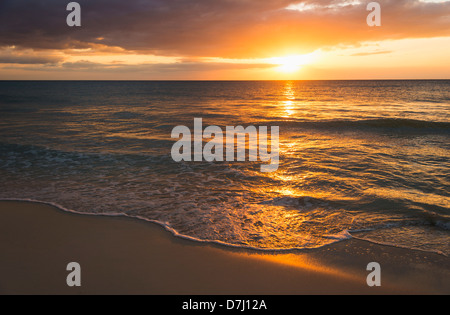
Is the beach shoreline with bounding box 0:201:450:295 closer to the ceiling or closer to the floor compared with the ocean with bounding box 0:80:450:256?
closer to the floor

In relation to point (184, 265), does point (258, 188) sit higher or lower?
higher

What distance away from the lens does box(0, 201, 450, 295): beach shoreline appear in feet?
13.8

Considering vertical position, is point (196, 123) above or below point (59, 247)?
above

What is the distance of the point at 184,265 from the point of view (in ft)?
15.6

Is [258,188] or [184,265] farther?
[258,188]

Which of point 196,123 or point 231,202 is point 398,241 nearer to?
point 231,202

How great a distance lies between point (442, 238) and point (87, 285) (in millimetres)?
6047

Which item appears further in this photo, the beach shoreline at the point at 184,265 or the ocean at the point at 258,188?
the ocean at the point at 258,188

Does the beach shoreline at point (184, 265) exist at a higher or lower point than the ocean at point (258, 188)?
lower

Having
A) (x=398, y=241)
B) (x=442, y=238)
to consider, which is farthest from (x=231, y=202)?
(x=442, y=238)

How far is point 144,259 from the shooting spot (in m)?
4.88

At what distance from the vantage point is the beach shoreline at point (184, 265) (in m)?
4.20

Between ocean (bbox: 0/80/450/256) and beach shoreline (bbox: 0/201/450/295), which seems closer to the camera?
beach shoreline (bbox: 0/201/450/295)
